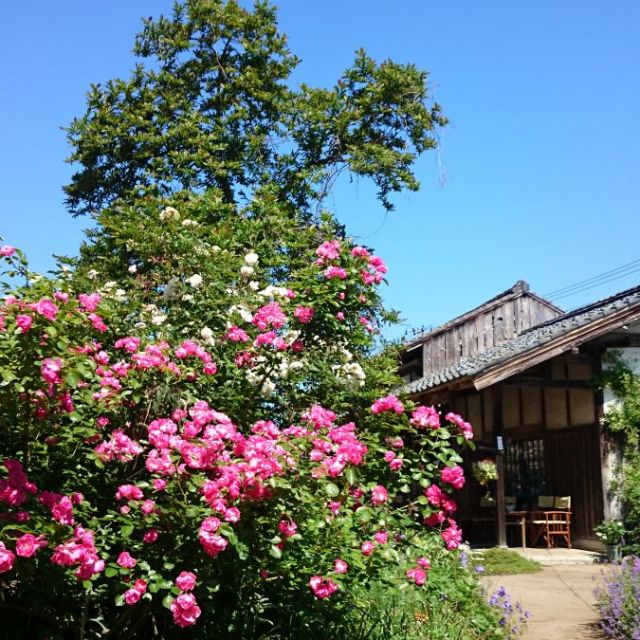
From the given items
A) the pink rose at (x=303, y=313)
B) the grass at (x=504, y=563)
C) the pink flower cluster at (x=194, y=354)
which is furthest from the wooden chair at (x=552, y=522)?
the pink flower cluster at (x=194, y=354)

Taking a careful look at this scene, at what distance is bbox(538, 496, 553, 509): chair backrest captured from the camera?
13531mm

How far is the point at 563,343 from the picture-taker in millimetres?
12297

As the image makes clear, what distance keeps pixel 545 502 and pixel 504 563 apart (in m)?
3.16

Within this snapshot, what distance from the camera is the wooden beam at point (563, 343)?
11.9 meters

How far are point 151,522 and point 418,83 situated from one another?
14.5 metres

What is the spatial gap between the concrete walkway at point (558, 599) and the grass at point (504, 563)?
0.16 m

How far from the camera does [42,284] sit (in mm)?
3637

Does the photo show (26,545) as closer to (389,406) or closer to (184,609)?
(184,609)

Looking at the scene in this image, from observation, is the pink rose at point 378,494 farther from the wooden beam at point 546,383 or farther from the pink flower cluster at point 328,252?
the wooden beam at point 546,383

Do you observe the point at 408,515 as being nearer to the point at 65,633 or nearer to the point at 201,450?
the point at 201,450

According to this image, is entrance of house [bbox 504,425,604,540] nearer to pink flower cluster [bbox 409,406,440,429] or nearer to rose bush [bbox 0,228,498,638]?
rose bush [bbox 0,228,498,638]

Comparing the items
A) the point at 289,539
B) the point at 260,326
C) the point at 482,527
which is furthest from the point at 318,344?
the point at 482,527

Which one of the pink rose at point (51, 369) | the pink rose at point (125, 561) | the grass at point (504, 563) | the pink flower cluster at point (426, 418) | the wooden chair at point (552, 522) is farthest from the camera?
the wooden chair at point (552, 522)

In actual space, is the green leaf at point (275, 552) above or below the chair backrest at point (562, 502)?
below
